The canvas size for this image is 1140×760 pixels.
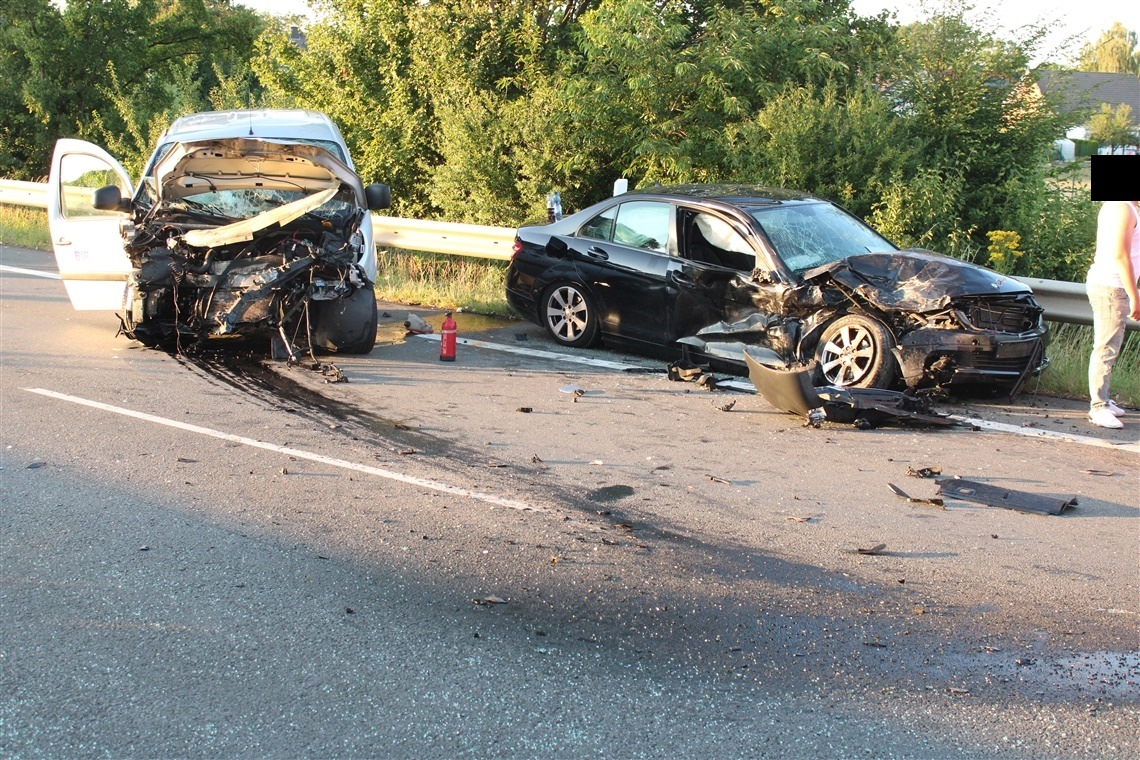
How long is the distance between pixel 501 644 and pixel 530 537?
1188 millimetres

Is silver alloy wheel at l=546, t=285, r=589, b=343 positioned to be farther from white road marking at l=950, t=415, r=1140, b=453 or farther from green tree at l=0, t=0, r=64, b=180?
green tree at l=0, t=0, r=64, b=180

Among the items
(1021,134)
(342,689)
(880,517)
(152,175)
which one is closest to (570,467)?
(880,517)

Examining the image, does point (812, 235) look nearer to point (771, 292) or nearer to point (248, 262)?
point (771, 292)

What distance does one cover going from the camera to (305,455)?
22.1ft

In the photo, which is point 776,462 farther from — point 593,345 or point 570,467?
point 593,345

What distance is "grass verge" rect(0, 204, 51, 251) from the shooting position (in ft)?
55.8

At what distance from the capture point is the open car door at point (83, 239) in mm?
10016

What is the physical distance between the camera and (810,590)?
484cm

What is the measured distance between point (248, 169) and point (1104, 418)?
7.56 m

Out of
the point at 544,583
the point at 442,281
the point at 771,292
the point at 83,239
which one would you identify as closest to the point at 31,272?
the point at 83,239

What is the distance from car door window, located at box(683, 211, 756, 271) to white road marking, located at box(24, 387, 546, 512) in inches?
157

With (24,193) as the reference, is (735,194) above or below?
below

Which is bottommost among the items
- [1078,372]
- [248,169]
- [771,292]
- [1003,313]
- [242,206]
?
[1078,372]

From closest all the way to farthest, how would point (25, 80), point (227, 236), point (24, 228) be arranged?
1. point (227, 236)
2. point (24, 228)
3. point (25, 80)
